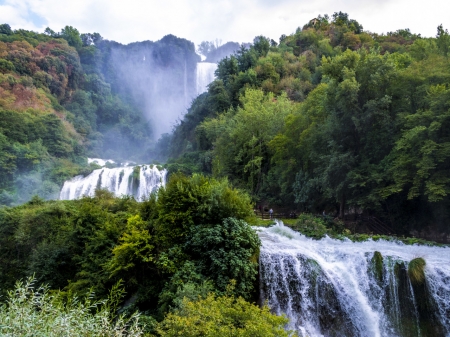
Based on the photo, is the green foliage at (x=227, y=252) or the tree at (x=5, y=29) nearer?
the green foliage at (x=227, y=252)

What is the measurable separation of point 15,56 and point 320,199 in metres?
54.7

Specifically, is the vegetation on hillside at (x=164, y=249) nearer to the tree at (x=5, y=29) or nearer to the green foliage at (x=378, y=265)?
the green foliage at (x=378, y=265)

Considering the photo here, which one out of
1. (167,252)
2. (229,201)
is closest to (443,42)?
(229,201)

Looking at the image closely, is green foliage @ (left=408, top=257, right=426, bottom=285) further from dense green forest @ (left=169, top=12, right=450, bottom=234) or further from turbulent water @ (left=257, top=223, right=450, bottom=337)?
dense green forest @ (left=169, top=12, right=450, bottom=234)

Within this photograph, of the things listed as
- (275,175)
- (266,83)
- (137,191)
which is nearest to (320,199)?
(275,175)

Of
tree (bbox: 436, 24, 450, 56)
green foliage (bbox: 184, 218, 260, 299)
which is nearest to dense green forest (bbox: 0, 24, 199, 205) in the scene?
green foliage (bbox: 184, 218, 260, 299)

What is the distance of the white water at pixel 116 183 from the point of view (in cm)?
3525

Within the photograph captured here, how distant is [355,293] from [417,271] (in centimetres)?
221

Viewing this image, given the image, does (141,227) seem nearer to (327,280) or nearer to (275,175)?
(327,280)

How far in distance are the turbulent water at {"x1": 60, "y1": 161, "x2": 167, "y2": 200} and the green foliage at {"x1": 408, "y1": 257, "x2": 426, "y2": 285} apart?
90.8 ft

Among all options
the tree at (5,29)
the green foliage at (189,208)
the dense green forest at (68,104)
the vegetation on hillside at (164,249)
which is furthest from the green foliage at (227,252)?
the tree at (5,29)

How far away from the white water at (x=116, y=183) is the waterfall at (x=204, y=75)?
42983mm

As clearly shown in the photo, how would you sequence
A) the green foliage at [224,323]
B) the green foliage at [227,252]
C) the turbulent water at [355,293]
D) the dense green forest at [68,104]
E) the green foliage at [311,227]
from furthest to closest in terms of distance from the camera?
the dense green forest at [68,104]
the green foliage at [311,227]
the green foliage at [227,252]
the turbulent water at [355,293]
the green foliage at [224,323]

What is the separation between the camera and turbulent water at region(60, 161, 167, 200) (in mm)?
35250
